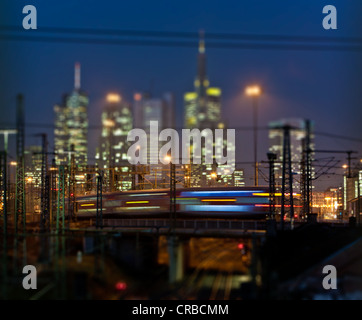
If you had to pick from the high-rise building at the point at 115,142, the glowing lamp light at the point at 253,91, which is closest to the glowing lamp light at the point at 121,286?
the glowing lamp light at the point at 253,91

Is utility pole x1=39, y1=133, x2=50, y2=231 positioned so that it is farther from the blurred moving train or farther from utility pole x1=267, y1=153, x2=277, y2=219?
utility pole x1=267, y1=153, x2=277, y2=219

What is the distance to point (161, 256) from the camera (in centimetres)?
2178

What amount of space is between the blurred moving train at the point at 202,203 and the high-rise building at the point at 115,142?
4065mm

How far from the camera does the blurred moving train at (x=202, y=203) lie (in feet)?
96.4

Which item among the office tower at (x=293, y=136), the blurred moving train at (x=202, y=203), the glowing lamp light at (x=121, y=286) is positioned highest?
the office tower at (x=293, y=136)

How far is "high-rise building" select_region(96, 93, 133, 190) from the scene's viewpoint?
38312 millimetres

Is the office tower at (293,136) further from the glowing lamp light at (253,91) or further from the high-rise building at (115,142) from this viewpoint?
A: the high-rise building at (115,142)

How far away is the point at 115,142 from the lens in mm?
50938

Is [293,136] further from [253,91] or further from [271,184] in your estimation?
[253,91]

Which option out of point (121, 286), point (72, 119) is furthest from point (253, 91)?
point (72, 119)

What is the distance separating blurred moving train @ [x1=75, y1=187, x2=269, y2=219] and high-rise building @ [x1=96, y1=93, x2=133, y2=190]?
13.3 ft

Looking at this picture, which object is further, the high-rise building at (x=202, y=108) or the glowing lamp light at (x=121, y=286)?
the high-rise building at (x=202, y=108)
